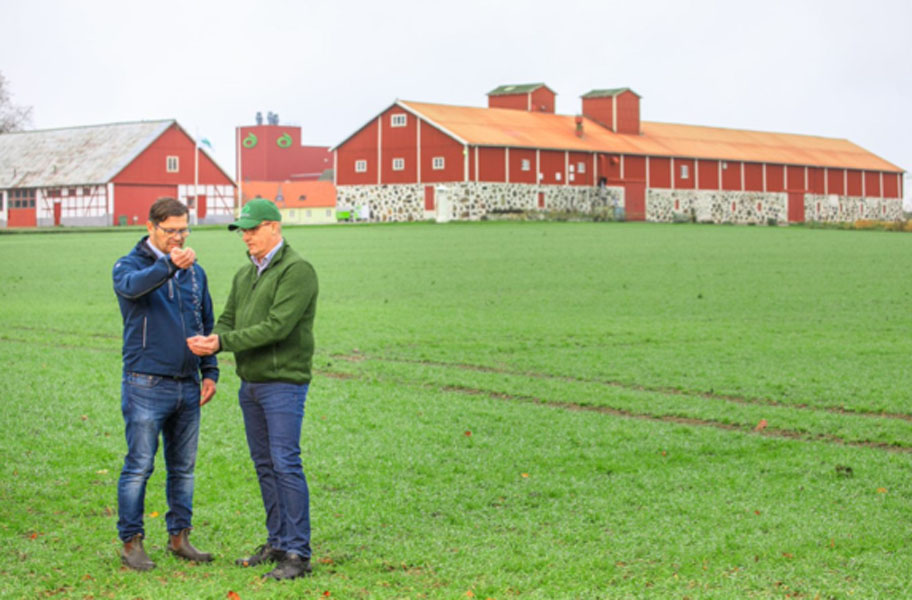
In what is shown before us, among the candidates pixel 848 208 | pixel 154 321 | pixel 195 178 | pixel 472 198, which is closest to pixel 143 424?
pixel 154 321

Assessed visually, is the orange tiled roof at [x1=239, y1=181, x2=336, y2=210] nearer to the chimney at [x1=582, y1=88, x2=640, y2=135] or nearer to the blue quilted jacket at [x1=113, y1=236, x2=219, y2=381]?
the chimney at [x1=582, y1=88, x2=640, y2=135]

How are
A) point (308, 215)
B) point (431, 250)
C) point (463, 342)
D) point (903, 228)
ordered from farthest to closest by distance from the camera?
point (308, 215) → point (903, 228) → point (431, 250) → point (463, 342)

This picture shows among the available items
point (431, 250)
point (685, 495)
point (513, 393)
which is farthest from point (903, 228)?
point (685, 495)

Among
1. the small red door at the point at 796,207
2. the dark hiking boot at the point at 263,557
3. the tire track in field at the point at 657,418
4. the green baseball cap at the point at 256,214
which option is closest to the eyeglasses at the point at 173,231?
the green baseball cap at the point at 256,214

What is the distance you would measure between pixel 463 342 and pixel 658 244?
2719 centimetres

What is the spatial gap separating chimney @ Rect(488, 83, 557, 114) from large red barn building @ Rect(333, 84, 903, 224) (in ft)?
0.32

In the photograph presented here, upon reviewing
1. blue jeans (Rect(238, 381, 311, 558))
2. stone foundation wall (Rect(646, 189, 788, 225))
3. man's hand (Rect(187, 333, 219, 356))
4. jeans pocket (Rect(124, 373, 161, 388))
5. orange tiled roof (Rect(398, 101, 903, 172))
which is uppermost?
orange tiled roof (Rect(398, 101, 903, 172))

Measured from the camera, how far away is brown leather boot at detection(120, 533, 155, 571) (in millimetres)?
7461

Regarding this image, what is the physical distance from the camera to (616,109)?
89.7 m

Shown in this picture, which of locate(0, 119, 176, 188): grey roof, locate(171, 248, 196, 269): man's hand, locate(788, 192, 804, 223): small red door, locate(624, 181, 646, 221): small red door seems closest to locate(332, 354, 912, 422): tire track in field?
locate(171, 248, 196, 269): man's hand

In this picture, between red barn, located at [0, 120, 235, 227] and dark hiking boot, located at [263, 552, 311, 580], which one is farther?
red barn, located at [0, 120, 235, 227]

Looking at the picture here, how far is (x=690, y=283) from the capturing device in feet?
94.5

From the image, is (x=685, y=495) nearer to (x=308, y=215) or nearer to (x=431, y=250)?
(x=431, y=250)

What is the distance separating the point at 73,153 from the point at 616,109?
1608 inches
